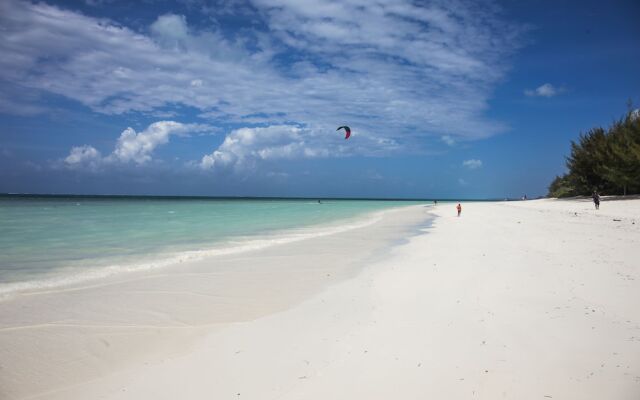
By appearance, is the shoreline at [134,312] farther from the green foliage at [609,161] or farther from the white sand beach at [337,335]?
the green foliage at [609,161]

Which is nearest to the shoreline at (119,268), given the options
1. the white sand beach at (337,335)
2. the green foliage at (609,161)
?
the white sand beach at (337,335)

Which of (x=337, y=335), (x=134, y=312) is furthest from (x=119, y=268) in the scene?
(x=337, y=335)

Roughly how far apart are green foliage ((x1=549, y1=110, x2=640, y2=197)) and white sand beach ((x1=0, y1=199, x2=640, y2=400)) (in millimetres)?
38929

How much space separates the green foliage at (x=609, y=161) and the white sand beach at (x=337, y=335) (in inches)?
1533

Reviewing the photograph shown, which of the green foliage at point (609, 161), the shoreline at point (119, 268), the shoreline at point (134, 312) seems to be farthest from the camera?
the green foliage at point (609, 161)

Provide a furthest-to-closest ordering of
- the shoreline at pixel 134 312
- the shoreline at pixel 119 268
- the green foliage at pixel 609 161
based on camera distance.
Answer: the green foliage at pixel 609 161 → the shoreline at pixel 119 268 → the shoreline at pixel 134 312

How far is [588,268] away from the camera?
299 inches

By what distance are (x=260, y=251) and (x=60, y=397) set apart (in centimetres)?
844

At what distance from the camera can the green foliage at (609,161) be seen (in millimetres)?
37406

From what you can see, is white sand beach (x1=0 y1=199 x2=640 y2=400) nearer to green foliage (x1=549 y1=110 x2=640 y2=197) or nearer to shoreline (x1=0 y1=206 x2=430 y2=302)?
shoreline (x1=0 y1=206 x2=430 y2=302)

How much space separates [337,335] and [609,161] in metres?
50.9

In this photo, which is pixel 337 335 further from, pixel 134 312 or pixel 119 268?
pixel 119 268

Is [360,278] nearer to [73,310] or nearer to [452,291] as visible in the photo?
[452,291]

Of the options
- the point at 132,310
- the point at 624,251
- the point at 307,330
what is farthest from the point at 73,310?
the point at 624,251
